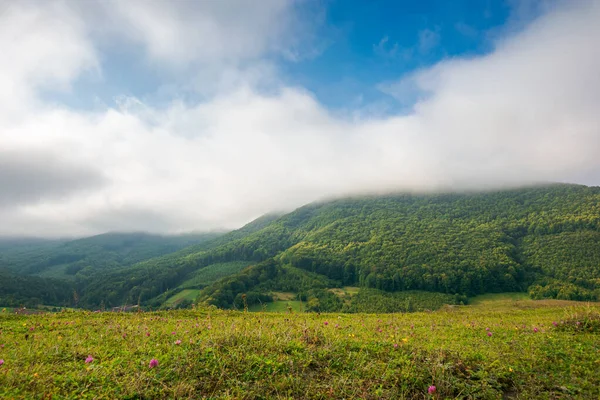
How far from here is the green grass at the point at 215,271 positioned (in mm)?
131788

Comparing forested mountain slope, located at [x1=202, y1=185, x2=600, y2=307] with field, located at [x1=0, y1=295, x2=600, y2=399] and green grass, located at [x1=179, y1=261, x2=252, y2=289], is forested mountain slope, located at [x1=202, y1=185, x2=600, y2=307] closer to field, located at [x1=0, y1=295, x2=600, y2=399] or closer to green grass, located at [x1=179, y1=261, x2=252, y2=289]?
green grass, located at [x1=179, y1=261, x2=252, y2=289]

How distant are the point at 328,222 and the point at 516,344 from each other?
7384 inches

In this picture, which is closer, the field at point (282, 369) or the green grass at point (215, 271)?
the field at point (282, 369)

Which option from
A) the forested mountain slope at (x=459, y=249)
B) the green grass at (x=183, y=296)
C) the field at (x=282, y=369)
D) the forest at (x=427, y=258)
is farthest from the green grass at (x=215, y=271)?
the field at (x=282, y=369)

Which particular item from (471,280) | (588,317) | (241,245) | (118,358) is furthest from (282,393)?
(241,245)

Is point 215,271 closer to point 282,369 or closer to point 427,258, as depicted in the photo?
point 427,258

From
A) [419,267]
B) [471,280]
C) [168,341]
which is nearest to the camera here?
[168,341]

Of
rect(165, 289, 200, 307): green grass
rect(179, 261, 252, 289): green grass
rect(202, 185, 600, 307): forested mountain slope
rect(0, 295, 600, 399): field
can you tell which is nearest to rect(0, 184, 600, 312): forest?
rect(202, 185, 600, 307): forested mountain slope

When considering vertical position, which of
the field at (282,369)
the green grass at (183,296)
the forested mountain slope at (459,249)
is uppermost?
the field at (282,369)

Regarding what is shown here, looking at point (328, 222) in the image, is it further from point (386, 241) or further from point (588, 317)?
point (588, 317)

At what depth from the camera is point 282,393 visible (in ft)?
14.3

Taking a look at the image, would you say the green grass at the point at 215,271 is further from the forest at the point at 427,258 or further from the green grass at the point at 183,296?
the green grass at the point at 183,296

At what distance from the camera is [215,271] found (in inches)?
5768

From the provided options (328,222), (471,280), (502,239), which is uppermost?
(328,222)
